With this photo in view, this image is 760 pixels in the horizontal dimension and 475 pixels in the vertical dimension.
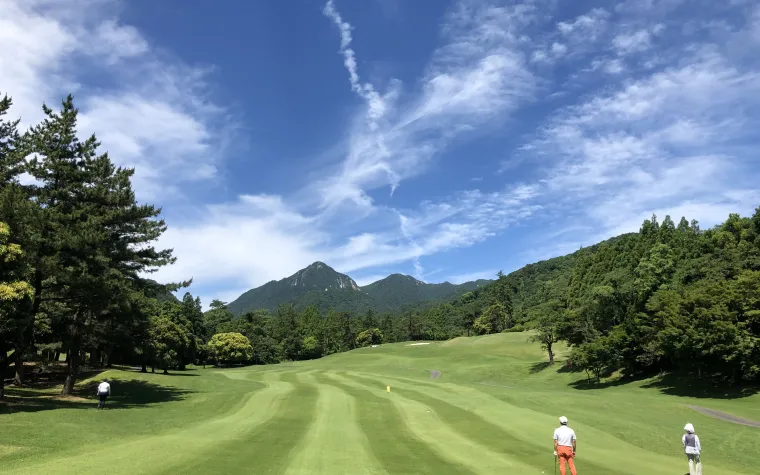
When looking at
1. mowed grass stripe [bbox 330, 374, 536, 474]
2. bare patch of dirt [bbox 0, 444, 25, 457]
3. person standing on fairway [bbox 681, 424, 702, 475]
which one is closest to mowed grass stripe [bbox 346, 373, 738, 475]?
person standing on fairway [bbox 681, 424, 702, 475]

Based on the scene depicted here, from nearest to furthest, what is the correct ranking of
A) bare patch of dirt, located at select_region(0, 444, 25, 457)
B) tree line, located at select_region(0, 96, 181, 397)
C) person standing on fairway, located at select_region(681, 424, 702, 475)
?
person standing on fairway, located at select_region(681, 424, 702, 475)
bare patch of dirt, located at select_region(0, 444, 25, 457)
tree line, located at select_region(0, 96, 181, 397)

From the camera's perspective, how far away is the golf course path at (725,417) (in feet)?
85.8

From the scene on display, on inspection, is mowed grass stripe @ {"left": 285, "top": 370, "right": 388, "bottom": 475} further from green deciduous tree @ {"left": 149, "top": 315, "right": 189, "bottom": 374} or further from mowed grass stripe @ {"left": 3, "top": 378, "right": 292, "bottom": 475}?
green deciduous tree @ {"left": 149, "top": 315, "right": 189, "bottom": 374}

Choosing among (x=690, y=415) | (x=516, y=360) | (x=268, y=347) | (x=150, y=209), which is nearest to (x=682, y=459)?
(x=690, y=415)

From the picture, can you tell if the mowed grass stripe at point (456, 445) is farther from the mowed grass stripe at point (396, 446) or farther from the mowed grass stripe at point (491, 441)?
the mowed grass stripe at point (396, 446)

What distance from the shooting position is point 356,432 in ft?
70.8

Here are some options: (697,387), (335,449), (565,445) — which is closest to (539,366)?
(697,387)

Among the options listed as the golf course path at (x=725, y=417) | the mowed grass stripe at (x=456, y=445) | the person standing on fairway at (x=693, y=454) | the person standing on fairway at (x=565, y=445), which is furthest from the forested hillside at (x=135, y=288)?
A: the person standing on fairway at (x=693, y=454)

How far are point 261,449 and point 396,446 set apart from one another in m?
5.62

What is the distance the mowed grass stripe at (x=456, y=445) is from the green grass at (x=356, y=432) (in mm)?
56

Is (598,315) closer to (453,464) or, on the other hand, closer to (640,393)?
(640,393)

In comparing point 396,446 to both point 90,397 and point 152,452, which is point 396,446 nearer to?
point 152,452

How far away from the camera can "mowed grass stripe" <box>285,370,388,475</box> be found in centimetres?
1459

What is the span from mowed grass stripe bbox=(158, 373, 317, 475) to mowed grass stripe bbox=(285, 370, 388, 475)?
43 centimetres
